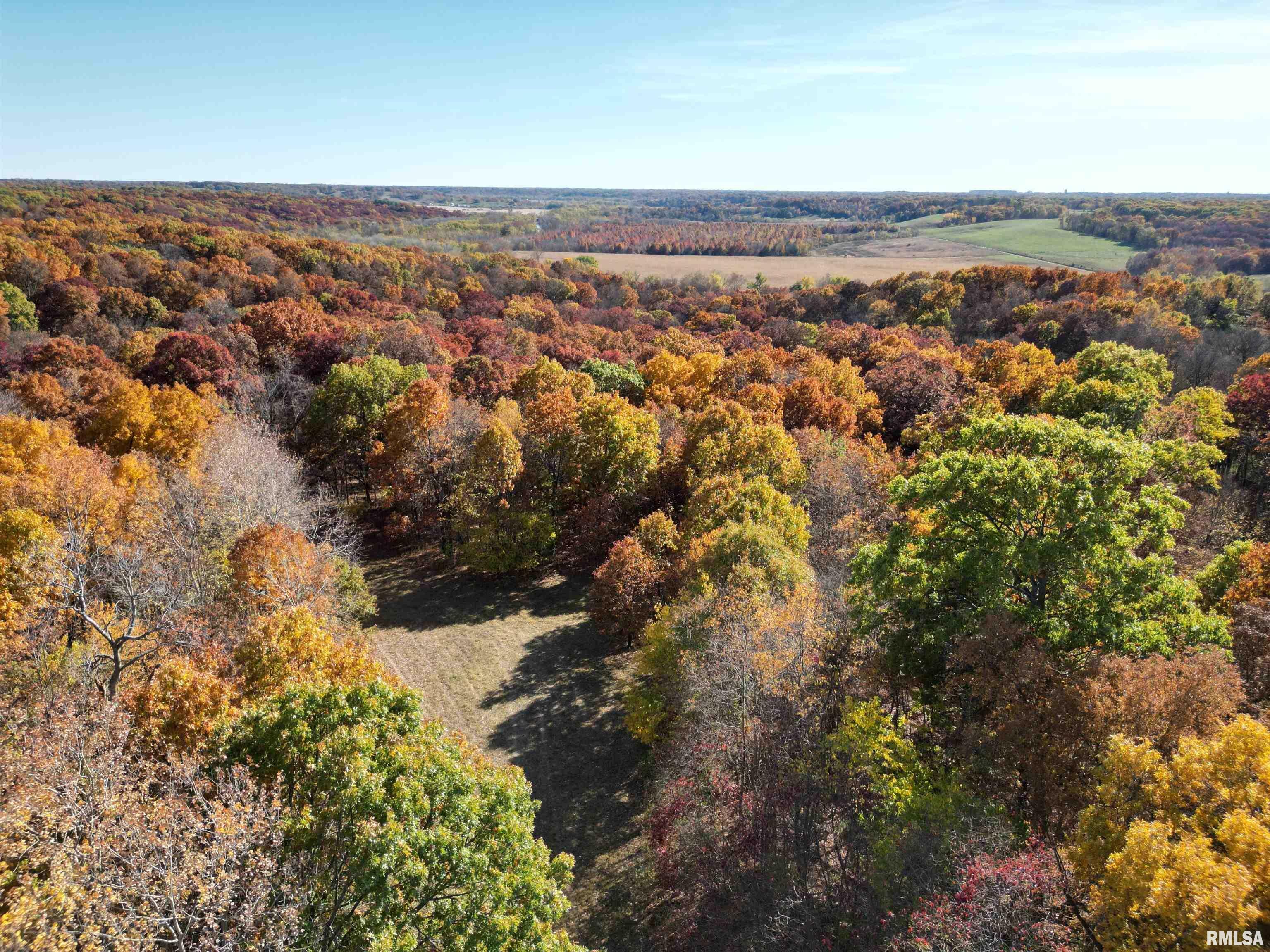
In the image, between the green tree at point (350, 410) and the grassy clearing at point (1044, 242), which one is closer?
the green tree at point (350, 410)

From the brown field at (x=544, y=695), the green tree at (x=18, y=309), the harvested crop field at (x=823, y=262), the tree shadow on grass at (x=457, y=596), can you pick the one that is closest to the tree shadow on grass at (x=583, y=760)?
the brown field at (x=544, y=695)

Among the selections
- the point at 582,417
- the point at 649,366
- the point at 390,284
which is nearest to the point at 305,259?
the point at 390,284

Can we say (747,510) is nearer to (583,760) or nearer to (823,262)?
(583,760)

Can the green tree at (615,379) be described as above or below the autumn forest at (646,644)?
above

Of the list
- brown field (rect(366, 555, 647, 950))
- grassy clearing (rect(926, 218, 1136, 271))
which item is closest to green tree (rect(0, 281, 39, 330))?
brown field (rect(366, 555, 647, 950))

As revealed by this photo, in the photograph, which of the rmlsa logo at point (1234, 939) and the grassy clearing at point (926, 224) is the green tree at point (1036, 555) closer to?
the rmlsa logo at point (1234, 939)

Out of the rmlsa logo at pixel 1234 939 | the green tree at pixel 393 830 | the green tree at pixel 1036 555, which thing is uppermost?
the green tree at pixel 1036 555
